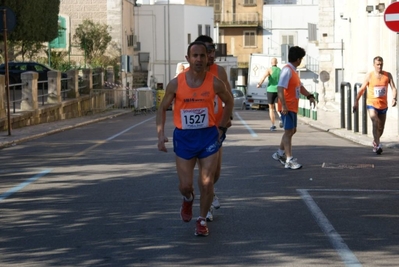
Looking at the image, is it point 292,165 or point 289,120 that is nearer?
point 292,165

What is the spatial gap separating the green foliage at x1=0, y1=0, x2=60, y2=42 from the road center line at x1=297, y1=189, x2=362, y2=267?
27.5 m

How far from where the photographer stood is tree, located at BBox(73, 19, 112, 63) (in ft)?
202

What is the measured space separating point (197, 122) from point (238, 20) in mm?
80087

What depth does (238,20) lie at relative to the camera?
290 feet

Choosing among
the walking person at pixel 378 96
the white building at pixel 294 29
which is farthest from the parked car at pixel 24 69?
the white building at pixel 294 29

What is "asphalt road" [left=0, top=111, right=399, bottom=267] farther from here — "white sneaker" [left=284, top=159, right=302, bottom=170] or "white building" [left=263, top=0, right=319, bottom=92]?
"white building" [left=263, top=0, right=319, bottom=92]

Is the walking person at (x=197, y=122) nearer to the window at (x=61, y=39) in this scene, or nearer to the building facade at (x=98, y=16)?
the window at (x=61, y=39)

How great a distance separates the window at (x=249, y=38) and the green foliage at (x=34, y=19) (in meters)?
46.1

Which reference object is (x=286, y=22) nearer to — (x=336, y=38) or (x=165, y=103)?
(x=336, y=38)

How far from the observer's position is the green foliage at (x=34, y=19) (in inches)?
1511

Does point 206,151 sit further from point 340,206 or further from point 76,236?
point 340,206

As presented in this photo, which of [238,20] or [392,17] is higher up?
[238,20]

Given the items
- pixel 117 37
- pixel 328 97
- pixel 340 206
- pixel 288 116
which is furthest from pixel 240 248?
pixel 117 37

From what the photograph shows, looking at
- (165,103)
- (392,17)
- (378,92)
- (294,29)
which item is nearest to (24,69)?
(392,17)
